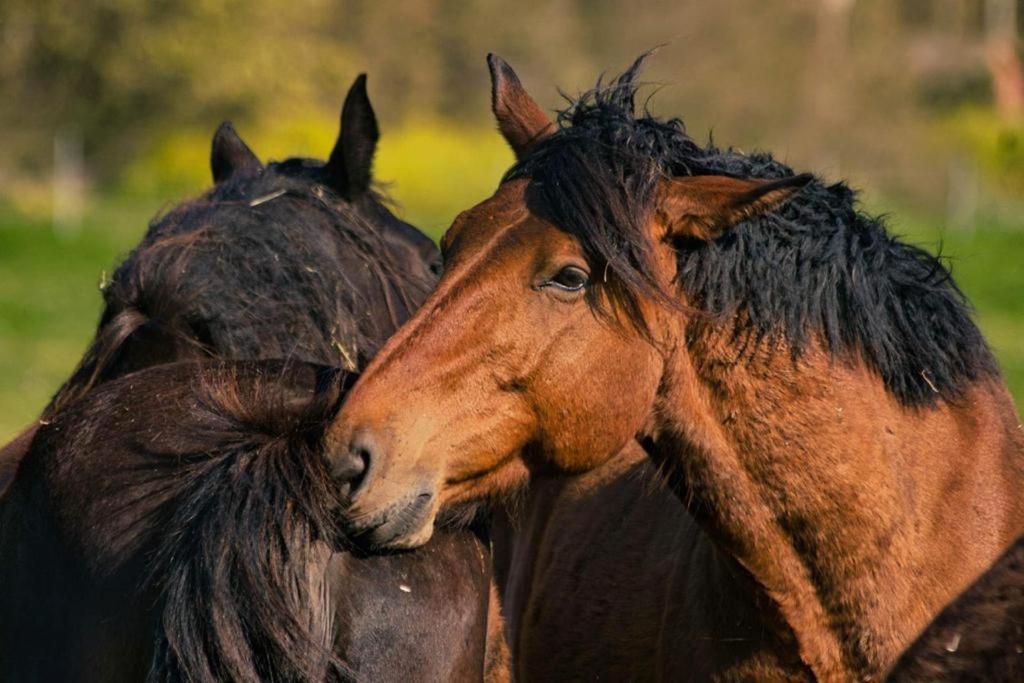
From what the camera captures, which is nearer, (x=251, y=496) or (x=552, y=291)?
(x=251, y=496)

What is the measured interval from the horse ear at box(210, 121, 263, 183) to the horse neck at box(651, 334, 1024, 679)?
6.96 feet

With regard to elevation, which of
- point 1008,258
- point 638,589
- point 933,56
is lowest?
point 638,589

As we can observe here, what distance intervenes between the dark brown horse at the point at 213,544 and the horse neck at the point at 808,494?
0.55m

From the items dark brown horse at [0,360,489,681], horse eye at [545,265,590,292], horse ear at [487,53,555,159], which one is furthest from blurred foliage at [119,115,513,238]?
dark brown horse at [0,360,489,681]

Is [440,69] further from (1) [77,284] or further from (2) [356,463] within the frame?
(2) [356,463]

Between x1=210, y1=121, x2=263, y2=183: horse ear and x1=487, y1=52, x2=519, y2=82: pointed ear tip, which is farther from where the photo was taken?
x1=210, y1=121, x2=263, y2=183: horse ear

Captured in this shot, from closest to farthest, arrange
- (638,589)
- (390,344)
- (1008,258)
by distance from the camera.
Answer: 1. (390,344)
2. (638,589)
3. (1008,258)

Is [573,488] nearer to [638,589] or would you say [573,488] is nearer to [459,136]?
[638,589]

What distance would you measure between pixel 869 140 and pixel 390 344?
31.0 meters

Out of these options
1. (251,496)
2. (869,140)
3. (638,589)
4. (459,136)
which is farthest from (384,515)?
(459,136)

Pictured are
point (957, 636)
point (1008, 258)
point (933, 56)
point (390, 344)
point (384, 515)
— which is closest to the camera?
point (957, 636)

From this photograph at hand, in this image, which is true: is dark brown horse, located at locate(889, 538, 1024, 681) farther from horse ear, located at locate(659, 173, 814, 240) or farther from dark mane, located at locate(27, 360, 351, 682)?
horse ear, located at locate(659, 173, 814, 240)

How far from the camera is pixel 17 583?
2.69m

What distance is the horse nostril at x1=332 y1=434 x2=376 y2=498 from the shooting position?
8.39 ft
